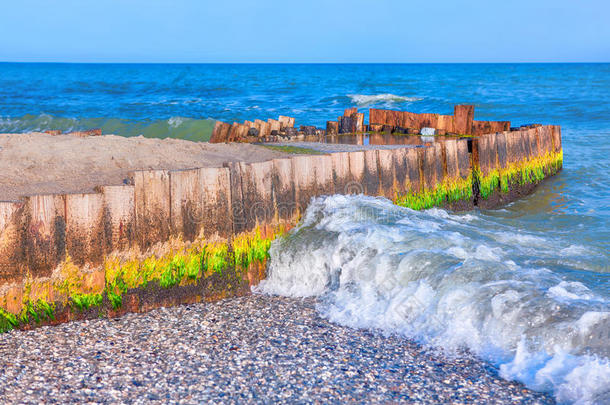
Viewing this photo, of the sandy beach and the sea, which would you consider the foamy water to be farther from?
the sandy beach

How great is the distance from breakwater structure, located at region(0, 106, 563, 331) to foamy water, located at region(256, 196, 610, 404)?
0.37 metres

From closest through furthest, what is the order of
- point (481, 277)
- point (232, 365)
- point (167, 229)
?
point (232, 365) < point (481, 277) < point (167, 229)

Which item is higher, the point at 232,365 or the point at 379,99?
the point at 379,99

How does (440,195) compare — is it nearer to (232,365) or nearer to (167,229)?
(167,229)

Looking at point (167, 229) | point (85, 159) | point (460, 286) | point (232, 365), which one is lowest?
point (232, 365)

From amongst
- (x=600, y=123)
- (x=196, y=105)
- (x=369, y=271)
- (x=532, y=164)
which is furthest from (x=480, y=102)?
(x=369, y=271)

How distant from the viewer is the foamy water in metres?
3.89

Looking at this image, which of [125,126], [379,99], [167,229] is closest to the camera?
[167,229]

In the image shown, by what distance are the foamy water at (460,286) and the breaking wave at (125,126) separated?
11024mm

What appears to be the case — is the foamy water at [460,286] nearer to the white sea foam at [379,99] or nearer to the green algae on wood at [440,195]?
the green algae on wood at [440,195]

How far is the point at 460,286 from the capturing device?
487 cm

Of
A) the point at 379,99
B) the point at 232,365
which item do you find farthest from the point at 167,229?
the point at 379,99

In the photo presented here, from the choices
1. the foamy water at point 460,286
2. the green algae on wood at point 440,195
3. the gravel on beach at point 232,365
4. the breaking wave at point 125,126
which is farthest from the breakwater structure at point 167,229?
the breaking wave at point 125,126

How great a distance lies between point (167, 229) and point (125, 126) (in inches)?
598
